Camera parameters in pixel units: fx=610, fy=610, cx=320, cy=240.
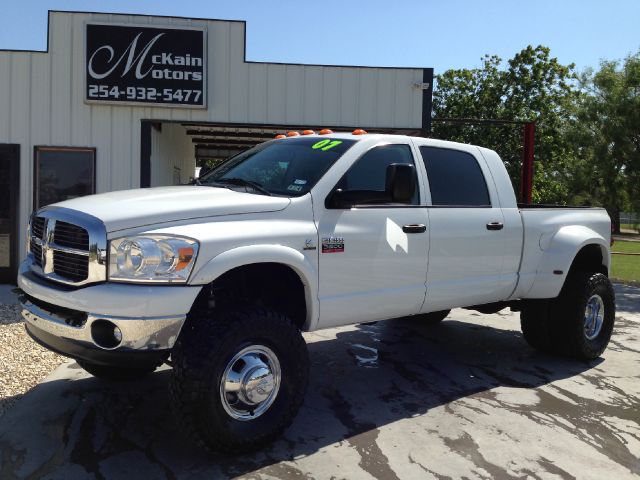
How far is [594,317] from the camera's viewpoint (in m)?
6.29

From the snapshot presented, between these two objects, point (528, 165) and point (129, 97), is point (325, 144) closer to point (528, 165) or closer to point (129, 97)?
point (129, 97)

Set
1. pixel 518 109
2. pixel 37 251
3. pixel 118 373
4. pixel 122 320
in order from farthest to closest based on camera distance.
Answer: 1. pixel 518 109
2. pixel 118 373
3. pixel 37 251
4. pixel 122 320

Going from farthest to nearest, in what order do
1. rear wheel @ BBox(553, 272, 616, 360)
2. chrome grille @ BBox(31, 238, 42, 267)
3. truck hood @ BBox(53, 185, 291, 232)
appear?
rear wheel @ BBox(553, 272, 616, 360) < chrome grille @ BBox(31, 238, 42, 267) < truck hood @ BBox(53, 185, 291, 232)

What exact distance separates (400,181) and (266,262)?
1.11m

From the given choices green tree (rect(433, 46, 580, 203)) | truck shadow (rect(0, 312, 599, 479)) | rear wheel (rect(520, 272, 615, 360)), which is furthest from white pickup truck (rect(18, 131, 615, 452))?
green tree (rect(433, 46, 580, 203))

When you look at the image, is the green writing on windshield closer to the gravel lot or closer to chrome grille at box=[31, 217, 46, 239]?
chrome grille at box=[31, 217, 46, 239]

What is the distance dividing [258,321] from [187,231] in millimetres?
690

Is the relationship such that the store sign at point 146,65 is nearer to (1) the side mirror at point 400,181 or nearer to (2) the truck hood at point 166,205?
(2) the truck hood at point 166,205

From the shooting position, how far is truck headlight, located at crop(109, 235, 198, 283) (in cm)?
332

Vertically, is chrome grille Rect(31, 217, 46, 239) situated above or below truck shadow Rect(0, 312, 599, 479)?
above

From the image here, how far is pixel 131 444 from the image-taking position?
12.5 feet

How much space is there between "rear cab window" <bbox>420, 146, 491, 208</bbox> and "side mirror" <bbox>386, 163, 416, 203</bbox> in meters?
0.70

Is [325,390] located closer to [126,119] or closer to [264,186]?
[264,186]

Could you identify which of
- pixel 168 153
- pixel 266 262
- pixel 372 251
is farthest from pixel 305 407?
pixel 168 153
